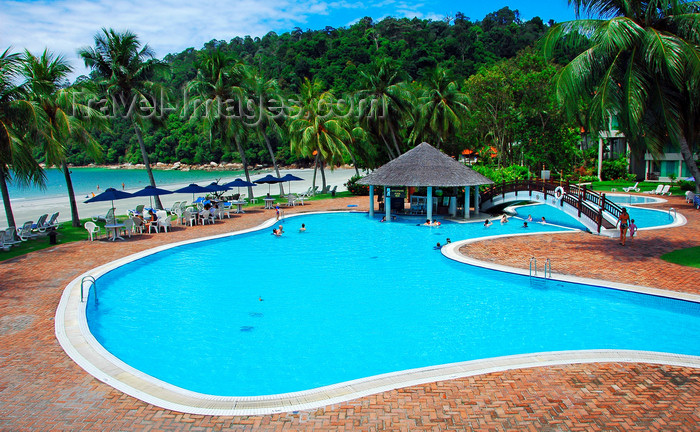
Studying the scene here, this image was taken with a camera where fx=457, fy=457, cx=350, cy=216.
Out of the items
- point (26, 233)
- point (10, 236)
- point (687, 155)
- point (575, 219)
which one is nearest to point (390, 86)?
point (575, 219)

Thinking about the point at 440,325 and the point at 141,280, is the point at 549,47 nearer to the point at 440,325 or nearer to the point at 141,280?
the point at 440,325

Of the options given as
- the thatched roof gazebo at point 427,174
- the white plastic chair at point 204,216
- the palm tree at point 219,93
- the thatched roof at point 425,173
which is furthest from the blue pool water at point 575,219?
the palm tree at point 219,93

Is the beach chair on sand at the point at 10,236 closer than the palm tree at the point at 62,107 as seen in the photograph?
Yes

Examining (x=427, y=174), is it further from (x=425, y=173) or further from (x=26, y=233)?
(x=26, y=233)

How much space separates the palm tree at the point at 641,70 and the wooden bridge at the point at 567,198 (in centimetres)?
418

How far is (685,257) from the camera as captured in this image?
14336 millimetres

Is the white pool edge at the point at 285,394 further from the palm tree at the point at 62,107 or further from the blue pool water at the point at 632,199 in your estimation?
the blue pool water at the point at 632,199

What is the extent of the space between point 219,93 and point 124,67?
771 cm

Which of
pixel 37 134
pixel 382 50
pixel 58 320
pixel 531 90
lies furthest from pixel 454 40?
pixel 58 320

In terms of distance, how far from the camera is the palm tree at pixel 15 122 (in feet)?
55.9

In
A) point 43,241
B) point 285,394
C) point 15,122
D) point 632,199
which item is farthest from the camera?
point 632,199

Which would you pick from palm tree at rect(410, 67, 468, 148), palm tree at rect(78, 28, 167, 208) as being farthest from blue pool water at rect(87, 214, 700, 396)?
palm tree at rect(410, 67, 468, 148)

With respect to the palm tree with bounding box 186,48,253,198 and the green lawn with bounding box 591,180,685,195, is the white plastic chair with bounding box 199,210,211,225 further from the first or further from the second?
the green lawn with bounding box 591,180,685,195

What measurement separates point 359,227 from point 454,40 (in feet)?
290
